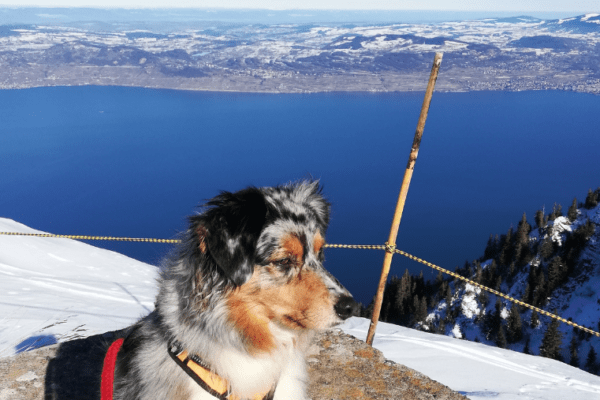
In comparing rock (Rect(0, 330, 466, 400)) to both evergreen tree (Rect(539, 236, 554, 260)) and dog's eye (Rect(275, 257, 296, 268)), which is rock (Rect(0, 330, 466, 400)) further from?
evergreen tree (Rect(539, 236, 554, 260))

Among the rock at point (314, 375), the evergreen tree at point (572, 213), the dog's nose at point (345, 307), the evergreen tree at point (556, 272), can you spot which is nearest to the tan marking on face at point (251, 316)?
the dog's nose at point (345, 307)

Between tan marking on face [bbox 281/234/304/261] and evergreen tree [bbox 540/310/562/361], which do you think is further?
evergreen tree [bbox 540/310/562/361]

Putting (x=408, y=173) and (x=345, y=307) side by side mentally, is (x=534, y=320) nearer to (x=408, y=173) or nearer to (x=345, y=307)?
(x=408, y=173)

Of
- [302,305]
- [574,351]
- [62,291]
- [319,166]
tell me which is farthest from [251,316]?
[319,166]

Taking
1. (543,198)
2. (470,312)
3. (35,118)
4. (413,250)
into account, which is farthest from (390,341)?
(35,118)

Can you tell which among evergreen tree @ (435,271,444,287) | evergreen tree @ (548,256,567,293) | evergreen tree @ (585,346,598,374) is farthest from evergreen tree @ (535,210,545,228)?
evergreen tree @ (585,346,598,374)

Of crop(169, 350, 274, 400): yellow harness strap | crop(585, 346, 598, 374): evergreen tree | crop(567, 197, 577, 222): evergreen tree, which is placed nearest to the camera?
crop(169, 350, 274, 400): yellow harness strap

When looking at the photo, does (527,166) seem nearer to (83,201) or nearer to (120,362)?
(83,201)
